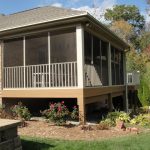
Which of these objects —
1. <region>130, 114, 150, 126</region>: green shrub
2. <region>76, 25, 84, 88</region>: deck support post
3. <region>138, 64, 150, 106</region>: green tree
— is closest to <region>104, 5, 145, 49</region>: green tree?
<region>138, 64, 150, 106</region>: green tree

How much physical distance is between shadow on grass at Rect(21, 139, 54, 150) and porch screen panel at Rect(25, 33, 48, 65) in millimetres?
6323

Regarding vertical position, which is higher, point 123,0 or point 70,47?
point 123,0

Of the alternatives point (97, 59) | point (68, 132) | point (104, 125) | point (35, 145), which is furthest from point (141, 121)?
point (35, 145)

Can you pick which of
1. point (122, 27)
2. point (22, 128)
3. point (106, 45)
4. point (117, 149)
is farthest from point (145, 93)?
point (122, 27)

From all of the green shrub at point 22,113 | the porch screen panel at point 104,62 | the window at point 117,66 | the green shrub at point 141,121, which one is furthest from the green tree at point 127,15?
the green shrub at point 22,113

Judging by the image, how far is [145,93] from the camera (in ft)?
71.5

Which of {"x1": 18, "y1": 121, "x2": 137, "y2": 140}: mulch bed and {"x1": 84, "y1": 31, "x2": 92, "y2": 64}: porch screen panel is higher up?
{"x1": 84, "y1": 31, "x2": 92, "y2": 64}: porch screen panel

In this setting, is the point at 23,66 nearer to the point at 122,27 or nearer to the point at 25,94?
the point at 25,94

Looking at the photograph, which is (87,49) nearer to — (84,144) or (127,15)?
(84,144)

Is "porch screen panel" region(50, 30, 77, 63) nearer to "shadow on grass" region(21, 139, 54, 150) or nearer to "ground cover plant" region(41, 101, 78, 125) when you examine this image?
"ground cover plant" region(41, 101, 78, 125)

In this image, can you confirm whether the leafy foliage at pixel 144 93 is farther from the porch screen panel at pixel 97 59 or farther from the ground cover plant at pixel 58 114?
the ground cover plant at pixel 58 114

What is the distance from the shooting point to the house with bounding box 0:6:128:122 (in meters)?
12.2

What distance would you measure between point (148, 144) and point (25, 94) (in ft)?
21.2

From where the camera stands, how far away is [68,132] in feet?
34.5
